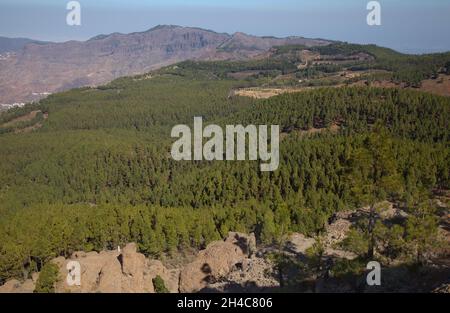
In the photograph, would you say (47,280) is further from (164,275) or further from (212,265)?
(212,265)

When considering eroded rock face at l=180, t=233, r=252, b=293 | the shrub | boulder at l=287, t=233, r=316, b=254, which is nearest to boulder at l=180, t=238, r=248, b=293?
eroded rock face at l=180, t=233, r=252, b=293

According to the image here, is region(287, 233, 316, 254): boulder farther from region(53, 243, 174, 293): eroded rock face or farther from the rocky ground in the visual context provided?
region(53, 243, 174, 293): eroded rock face

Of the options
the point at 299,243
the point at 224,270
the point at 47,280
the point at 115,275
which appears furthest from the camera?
the point at 299,243

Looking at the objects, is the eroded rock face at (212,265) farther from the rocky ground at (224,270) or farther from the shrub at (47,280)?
the shrub at (47,280)

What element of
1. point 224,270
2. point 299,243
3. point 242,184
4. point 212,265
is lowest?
point 224,270

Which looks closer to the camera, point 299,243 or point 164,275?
point 164,275

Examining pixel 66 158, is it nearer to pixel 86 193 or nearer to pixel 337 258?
pixel 86 193

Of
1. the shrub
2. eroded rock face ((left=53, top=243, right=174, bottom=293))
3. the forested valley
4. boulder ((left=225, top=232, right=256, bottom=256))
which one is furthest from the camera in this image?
boulder ((left=225, top=232, right=256, bottom=256))

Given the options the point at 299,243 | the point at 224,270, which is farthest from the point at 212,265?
the point at 299,243

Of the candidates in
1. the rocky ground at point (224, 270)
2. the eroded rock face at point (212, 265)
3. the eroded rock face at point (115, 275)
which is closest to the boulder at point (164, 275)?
the rocky ground at point (224, 270)
